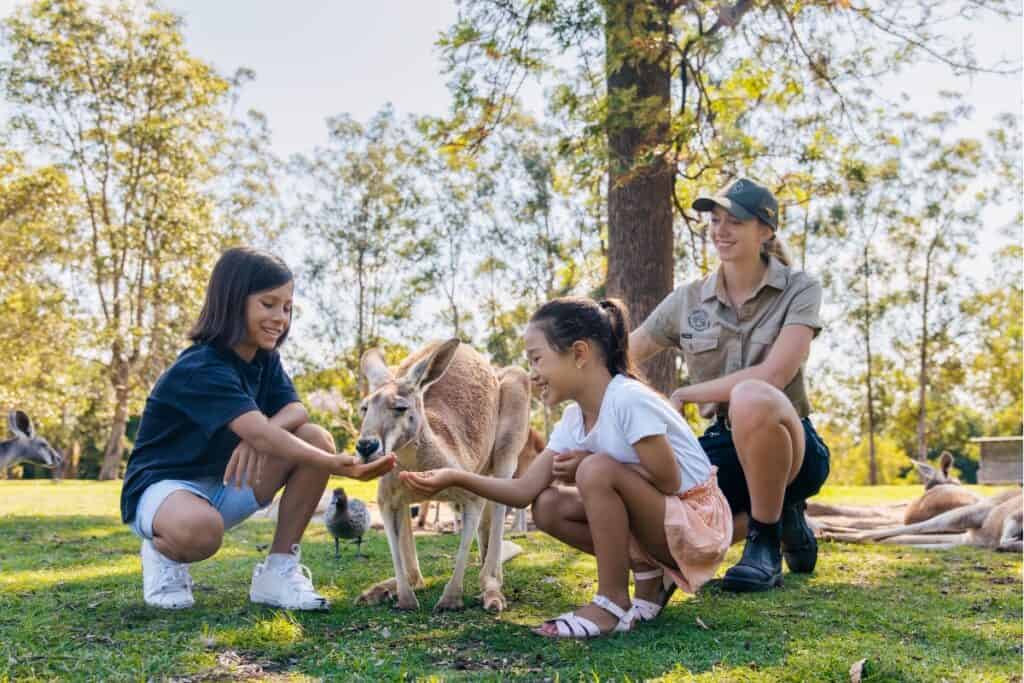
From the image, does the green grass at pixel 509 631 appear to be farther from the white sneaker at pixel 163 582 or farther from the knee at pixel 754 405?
A: the knee at pixel 754 405

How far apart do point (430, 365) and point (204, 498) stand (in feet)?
3.65

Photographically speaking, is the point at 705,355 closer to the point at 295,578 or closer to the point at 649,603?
the point at 649,603

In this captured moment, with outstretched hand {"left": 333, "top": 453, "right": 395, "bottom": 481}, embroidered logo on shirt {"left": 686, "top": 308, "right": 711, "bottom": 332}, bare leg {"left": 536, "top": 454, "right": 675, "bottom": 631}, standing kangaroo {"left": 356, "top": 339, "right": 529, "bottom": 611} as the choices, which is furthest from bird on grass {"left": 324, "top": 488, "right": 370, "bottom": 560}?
bare leg {"left": 536, "top": 454, "right": 675, "bottom": 631}

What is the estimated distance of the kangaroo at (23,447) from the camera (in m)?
6.86

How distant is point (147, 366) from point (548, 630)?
23.8 meters

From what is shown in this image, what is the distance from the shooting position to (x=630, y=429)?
126 inches

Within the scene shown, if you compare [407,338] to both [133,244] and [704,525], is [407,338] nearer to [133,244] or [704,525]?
[133,244]

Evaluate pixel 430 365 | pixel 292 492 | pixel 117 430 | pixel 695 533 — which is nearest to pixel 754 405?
pixel 695 533

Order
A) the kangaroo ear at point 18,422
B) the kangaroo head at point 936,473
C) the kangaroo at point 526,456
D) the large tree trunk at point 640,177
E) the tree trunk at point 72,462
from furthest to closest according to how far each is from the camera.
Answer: the tree trunk at point 72,462, the kangaroo head at point 936,473, the large tree trunk at point 640,177, the kangaroo ear at point 18,422, the kangaroo at point 526,456

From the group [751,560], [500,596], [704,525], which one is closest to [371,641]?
[500,596]

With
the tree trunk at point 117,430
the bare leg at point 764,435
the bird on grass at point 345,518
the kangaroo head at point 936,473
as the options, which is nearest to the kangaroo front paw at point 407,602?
the bare leg at point 764,435

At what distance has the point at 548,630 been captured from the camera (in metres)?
3.26

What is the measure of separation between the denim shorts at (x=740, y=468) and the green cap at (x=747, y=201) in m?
1.03

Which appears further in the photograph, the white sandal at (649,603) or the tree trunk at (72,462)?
the tree trunk at (72,462)
